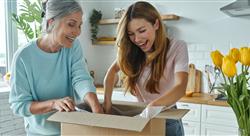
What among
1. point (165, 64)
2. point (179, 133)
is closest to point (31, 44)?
point (165, 64)

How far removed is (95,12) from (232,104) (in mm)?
2739

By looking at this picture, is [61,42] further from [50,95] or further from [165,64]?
[165,64]

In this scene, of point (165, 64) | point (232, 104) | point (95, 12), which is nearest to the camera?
point (232, 104)

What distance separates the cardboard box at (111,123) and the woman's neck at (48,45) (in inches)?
12.5

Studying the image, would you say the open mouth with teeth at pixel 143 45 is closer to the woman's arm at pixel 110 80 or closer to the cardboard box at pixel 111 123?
the woman's arm at pixel 110 80

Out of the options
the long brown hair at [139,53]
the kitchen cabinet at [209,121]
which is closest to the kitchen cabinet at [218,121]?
the kitchen cabinet at [209,121]

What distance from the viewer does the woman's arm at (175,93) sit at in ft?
3.29

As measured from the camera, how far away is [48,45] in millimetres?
1091

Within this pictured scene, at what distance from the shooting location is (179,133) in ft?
4.03

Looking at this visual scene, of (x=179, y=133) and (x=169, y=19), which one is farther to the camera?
(x=169, y=19)

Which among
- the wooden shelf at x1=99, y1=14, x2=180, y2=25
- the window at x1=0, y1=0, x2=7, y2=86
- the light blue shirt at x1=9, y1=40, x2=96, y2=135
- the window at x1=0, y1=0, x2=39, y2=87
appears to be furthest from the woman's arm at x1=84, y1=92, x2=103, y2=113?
the wooden shelf at x1=99, y1=14, x2=180, y2=25

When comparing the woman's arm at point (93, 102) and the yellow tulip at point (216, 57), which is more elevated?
the yellow tulip at point (216, 57)

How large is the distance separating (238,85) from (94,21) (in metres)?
2.71

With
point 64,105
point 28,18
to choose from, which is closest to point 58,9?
point 64,105
